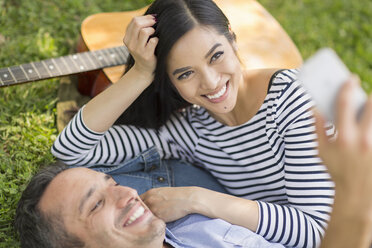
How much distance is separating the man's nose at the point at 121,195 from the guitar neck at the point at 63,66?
1.11m

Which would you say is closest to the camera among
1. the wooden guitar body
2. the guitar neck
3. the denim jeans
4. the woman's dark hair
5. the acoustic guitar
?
the woman's dark hair

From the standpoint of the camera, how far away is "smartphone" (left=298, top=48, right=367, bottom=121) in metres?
1.12

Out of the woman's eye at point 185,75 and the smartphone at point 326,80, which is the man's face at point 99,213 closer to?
the woman's eye at point 185,75

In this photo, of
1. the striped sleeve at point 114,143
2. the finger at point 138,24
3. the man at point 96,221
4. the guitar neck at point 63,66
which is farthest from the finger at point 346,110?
the guitar neck at point 63,66

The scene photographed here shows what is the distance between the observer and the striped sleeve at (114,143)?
2482mm

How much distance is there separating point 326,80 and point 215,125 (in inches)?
57.7

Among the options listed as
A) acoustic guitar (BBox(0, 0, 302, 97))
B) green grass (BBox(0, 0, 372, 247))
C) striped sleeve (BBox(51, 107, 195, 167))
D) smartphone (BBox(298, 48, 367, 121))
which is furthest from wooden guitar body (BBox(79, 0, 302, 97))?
smartphone (BBox(298, 48, 367, 121))

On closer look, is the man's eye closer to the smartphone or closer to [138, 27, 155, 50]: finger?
[138, 27, 155, 50]: finger

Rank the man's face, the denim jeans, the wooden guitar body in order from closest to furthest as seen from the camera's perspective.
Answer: the man's face → the denim jeans → the wooden guitar body

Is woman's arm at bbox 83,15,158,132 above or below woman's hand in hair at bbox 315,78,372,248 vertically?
below

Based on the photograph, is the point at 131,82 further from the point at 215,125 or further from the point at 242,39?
the point at 242,39

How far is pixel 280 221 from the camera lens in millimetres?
2172

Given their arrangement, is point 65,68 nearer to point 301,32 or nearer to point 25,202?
point 25,202

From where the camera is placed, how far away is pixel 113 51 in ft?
10.2
